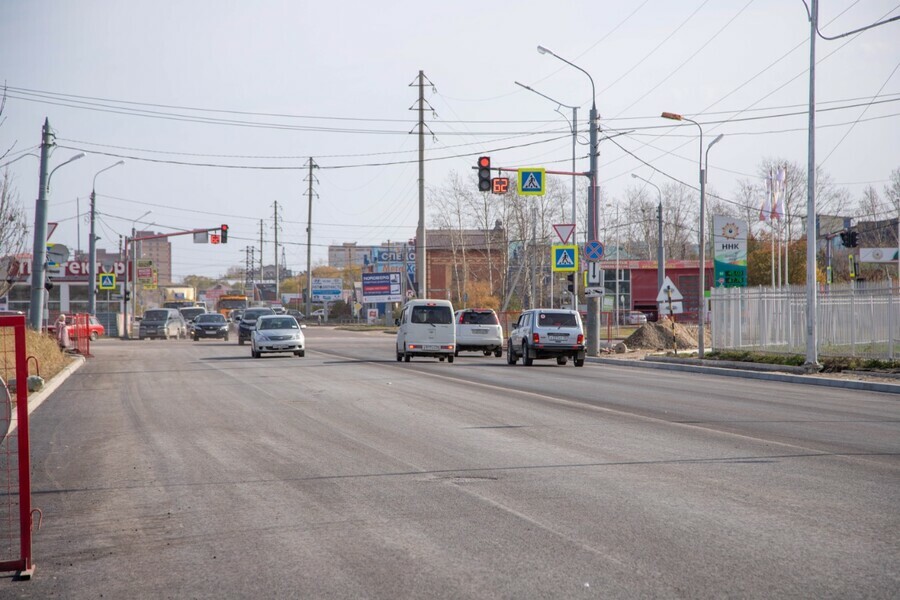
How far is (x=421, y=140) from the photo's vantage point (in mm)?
53688

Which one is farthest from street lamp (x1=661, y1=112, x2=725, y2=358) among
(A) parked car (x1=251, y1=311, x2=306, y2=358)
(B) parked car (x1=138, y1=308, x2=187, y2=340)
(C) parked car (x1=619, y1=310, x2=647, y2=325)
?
(C) parked car (x1=619, y1=310, x2=647, y2=325)

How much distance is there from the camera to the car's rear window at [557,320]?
104 feet

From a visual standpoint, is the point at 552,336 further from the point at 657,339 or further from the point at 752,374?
the point at 657,339

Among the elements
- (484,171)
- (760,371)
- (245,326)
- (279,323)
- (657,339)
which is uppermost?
(484,171)

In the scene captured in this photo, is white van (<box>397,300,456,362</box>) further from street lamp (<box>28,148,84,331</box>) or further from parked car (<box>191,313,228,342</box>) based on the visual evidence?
parked car (<box>191,313,228,342</box>)

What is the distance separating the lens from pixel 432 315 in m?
33.9

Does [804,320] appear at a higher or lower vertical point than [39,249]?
lower

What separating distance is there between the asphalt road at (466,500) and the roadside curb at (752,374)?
5065mm

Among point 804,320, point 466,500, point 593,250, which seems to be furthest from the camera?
point 593,250

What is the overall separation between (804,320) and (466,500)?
2478 cm

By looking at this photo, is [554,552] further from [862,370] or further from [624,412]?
[862,370]

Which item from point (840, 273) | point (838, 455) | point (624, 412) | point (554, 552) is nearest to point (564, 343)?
point (624, 412)

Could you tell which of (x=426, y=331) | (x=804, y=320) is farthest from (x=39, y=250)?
(x=804, y=320)

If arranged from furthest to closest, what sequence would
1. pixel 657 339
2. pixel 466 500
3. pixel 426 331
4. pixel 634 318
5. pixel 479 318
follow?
pixel 634 318, pixel 657 339, pixel 479 318, pixel 426 331, pixel 466 500
